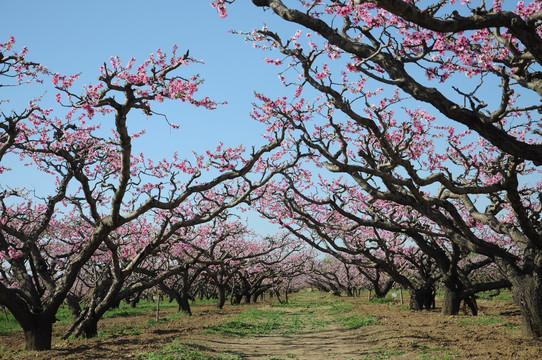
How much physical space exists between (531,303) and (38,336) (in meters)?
13.2

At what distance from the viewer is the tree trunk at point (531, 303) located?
36.8ft

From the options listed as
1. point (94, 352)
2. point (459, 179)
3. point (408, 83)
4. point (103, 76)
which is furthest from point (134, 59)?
point (459, 179)

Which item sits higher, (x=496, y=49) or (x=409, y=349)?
(x=496, y=49)

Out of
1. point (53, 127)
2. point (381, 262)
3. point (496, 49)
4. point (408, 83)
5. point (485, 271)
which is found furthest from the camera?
point (485, 271)

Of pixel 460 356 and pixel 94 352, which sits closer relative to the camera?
pixel 460 356

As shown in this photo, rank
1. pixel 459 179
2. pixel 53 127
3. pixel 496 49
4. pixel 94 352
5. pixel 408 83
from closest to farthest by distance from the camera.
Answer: pixel 408 83
pixel 496 49
pixel 94 352
pixel 53 127
pixel 459 179

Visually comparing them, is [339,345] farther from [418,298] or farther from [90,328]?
[418,298]

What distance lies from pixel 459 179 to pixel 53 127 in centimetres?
1307

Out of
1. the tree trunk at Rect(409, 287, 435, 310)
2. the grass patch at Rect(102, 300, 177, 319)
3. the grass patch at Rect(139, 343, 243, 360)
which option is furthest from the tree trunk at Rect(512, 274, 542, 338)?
the grass patch at Rect(102, 300, 177, 319)

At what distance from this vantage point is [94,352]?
1145 centimetres

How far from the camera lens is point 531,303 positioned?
1133cm

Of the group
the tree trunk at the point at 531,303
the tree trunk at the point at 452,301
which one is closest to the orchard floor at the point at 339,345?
the tree trunk at the point at 531,303

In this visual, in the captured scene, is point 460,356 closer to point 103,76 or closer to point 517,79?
point 517,79

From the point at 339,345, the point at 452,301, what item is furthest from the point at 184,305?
the point at 339,345
